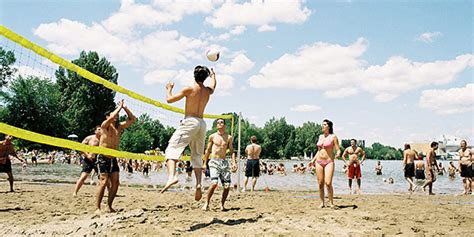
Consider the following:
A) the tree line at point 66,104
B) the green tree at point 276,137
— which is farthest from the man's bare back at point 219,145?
the green tree at point 276,137

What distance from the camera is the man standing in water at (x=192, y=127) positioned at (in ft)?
17.3

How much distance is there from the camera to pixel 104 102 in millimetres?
44156

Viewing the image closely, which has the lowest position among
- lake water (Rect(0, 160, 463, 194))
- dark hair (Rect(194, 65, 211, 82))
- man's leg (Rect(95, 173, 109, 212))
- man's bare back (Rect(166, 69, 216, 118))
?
lake water (Rect(0, 160, 463, 194))

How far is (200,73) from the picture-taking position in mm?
5496

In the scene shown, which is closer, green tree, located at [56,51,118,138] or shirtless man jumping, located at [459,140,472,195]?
shirtless man jumping, located at [459,140,472,195]

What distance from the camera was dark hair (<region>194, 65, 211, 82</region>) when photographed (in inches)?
216

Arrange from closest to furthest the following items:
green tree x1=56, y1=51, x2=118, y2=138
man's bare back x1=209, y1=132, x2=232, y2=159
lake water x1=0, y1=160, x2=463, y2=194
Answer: man's bare back x1=209, y1=132, x2=232, y2=159 → lake water x1=0, y1=160, x2=463, y2=194 → green tree x1=56, y1=51, x2=118, y2=138

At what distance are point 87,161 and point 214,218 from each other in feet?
13.4

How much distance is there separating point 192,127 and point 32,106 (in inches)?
1350

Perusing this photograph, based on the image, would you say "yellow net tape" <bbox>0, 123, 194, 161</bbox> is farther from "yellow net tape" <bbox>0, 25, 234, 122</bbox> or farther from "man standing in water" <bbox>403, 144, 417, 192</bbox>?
"man standing in water" <bbox>403, 144, 417, 192</bbox>

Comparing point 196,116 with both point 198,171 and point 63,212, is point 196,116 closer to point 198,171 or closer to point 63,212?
point 198,171

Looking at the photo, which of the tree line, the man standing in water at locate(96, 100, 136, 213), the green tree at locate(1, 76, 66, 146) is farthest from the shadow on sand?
the green tree at locate(1, 76, 66, 146)

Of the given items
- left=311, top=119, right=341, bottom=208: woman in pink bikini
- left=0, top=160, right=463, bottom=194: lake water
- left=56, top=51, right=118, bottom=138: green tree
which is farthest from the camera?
left=56, top=51, right=118, bottom=138: green tree

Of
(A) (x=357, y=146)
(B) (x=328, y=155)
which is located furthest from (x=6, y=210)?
(A) (x=357, y=146)
